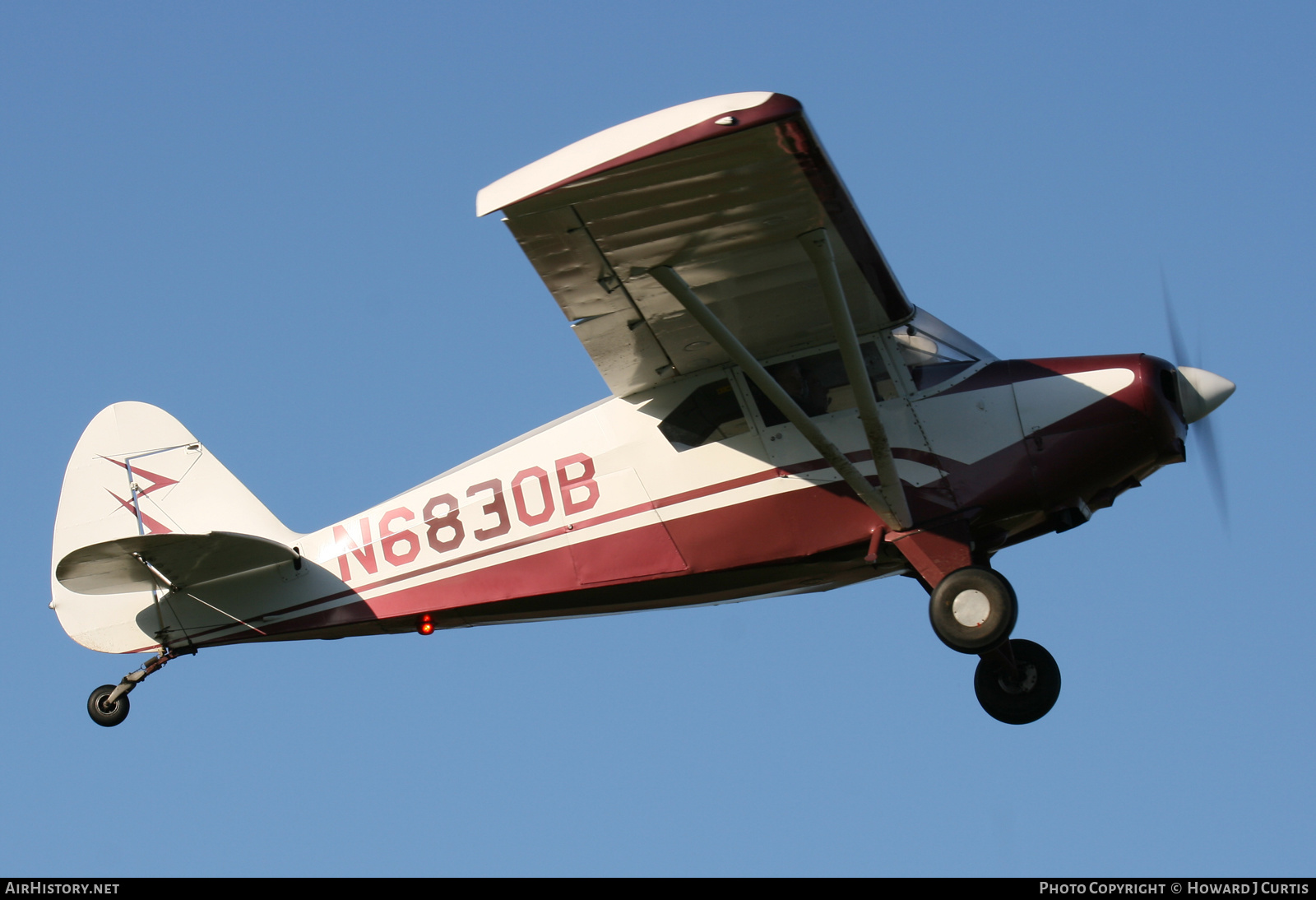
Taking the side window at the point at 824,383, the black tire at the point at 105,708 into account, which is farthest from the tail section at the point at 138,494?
the side window at the point at 824,383

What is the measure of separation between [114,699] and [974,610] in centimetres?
585

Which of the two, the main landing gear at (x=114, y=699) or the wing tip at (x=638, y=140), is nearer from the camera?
the wing tip at (x=638, y=140)

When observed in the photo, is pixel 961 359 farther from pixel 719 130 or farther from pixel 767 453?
pixel 719 130

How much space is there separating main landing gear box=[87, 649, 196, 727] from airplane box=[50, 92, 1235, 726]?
16mm

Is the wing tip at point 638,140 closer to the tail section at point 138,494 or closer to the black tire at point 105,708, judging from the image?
the tail section at point 138,494

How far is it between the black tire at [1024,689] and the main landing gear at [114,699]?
5.78 meters

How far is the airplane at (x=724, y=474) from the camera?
7.31m

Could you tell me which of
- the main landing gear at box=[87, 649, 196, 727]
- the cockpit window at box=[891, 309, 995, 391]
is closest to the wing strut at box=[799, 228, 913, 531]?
the cockpit window at box=[891, 309, 995, 391]

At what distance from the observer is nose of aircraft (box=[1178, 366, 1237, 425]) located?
823cm

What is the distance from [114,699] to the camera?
9086mm

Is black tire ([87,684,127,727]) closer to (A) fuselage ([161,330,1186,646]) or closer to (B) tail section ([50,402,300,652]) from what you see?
(B) tail section ([50,402,300,652])

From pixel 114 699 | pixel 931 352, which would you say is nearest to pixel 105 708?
pixel 114 699

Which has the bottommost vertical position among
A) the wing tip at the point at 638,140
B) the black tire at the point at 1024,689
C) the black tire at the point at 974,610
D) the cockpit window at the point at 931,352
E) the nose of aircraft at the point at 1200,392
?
the black tire at the point at 1024,689
